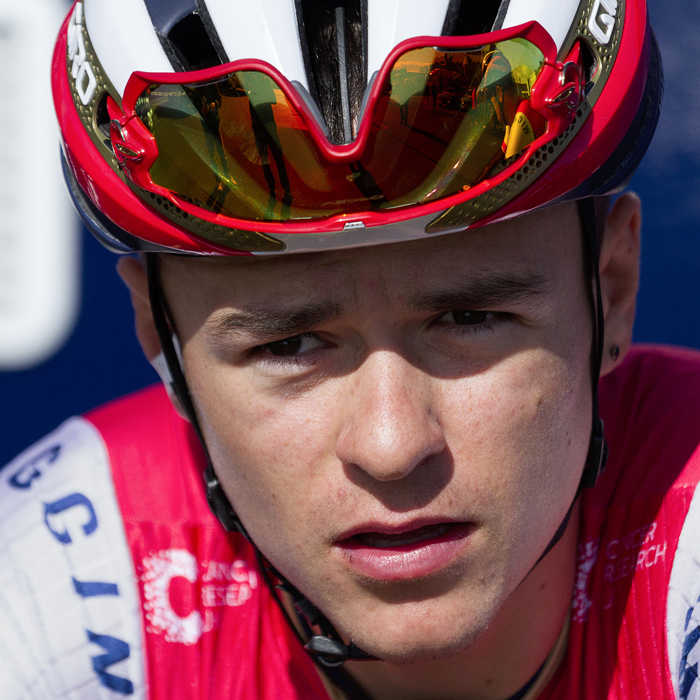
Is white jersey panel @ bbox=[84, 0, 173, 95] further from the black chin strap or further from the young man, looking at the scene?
the black chin strap

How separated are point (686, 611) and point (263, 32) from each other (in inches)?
39.2

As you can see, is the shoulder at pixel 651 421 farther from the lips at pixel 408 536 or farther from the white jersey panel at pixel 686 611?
the lips at pixel 408 536

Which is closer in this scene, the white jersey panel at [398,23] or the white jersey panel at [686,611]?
the white jersey panel at [398,23]

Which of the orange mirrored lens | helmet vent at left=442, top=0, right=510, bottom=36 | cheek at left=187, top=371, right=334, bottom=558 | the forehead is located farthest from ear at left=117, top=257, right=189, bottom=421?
helmet vent at left=442, top=0, right=510, bottom=36

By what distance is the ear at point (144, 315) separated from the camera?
1388 millimetres

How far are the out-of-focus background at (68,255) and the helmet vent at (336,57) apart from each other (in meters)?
1.32

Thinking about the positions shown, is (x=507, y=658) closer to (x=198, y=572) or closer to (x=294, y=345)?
(x=198, y=572)

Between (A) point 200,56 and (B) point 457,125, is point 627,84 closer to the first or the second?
(B) point 457,125

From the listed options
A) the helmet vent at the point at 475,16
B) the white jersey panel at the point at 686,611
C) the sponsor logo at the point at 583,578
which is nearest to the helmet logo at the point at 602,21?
the helmet vent at the point at 475,16

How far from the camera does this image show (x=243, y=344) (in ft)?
3.67

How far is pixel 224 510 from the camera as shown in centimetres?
138

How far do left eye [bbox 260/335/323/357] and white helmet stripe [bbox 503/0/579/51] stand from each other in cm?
46

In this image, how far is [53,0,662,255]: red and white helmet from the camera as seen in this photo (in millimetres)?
998

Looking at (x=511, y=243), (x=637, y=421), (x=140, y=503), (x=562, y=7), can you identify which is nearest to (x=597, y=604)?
(x=637, y=421)
